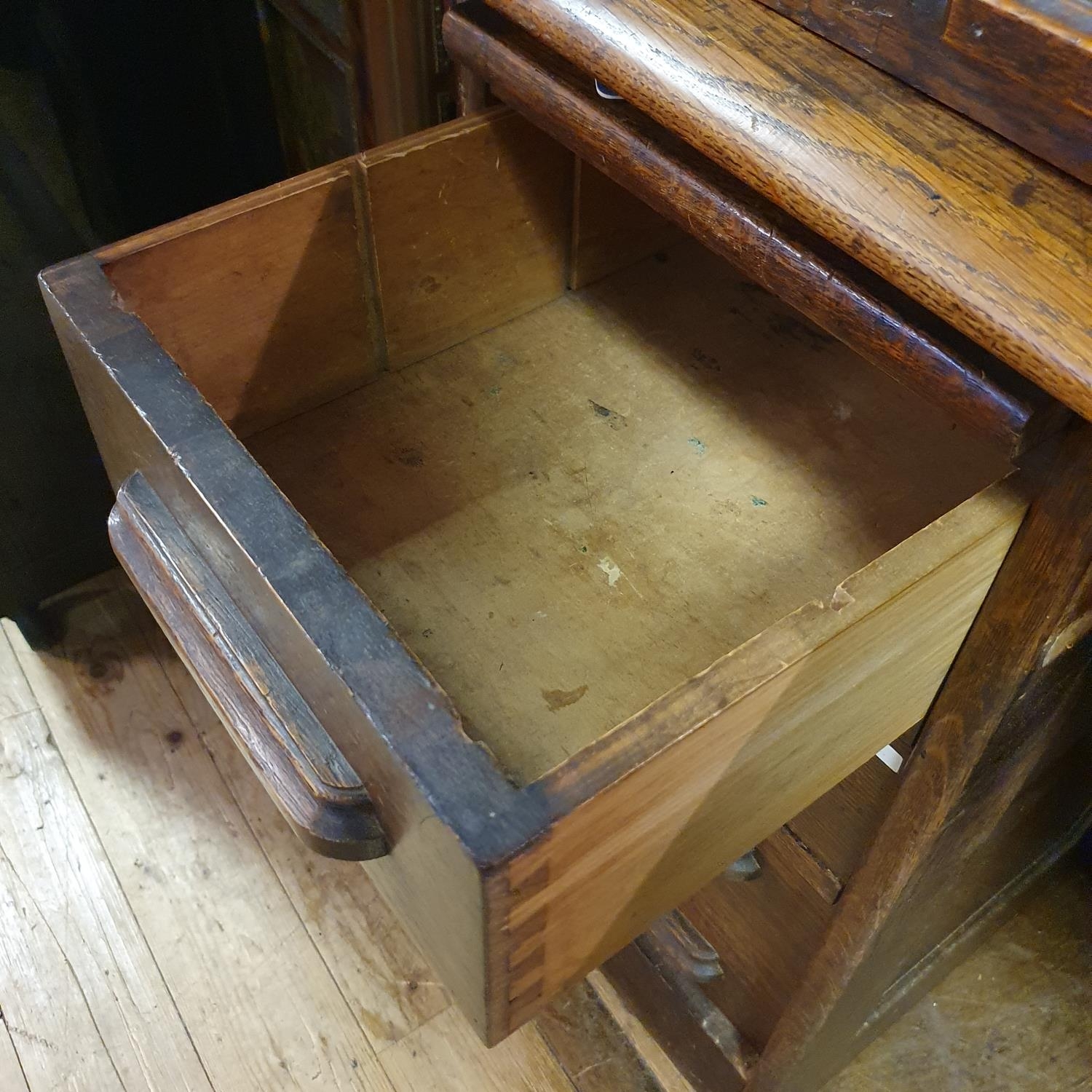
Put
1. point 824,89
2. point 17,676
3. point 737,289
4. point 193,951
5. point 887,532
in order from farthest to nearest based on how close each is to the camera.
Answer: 1. point 17,676
2. point 193,951
3. point 737,289
4. point 887,532
5. point 824,89

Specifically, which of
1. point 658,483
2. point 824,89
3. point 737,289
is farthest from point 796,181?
point 737,289

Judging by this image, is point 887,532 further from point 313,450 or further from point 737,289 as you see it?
point 313,450

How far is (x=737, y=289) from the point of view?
882 mm

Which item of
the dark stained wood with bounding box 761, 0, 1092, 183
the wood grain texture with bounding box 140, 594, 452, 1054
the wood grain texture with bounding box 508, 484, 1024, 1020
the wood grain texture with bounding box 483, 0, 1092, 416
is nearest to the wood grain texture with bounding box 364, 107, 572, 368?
the wood grain texture with bounding box 483, 0, 1092, 416

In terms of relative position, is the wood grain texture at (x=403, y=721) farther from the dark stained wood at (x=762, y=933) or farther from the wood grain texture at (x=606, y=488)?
the dark stained wood at (x=762, y=933)

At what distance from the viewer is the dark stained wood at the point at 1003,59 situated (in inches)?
17.9

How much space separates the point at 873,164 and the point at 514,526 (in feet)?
1.05

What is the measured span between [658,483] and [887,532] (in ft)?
0.49

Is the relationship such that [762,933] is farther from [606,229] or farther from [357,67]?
[357,67]

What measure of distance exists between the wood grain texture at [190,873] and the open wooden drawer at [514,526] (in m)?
0.61

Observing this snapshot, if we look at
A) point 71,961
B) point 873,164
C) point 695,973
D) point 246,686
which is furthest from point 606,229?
point 71,961

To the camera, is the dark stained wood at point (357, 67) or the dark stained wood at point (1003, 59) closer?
the dark stained wood at point (1003, 59)

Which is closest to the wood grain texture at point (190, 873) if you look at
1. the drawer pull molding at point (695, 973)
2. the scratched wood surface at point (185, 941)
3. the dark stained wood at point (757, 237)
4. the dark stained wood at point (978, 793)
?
the scratched wood surface at point (185, 941)

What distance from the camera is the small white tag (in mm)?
726
